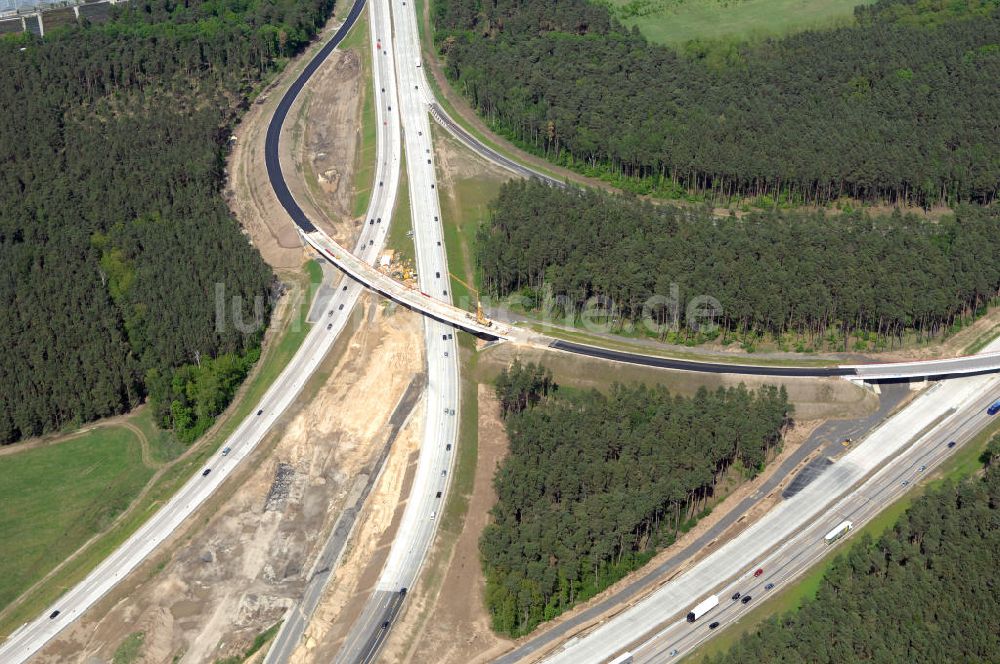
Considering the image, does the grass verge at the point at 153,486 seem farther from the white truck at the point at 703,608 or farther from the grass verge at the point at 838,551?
the grass verge at the point at 838,551

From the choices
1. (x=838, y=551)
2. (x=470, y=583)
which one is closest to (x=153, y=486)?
(x=470, y=583)

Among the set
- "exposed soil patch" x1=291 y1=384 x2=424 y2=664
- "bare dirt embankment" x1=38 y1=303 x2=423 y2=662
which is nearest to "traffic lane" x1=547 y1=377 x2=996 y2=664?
"exposed soil patch" x1=291 y1=384 x2=424 y2=664

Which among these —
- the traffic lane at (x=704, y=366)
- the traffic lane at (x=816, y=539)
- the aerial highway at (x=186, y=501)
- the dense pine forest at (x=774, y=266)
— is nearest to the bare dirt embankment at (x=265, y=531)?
the aerial highway at (x=186, y=501)

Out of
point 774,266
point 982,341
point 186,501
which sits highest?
point 774,266

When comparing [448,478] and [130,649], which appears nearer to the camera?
[130,649]

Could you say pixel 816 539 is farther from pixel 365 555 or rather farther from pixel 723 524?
pixel 365 555

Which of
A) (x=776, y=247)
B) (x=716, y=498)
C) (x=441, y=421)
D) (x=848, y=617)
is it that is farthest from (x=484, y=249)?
(x=848, y=617)
